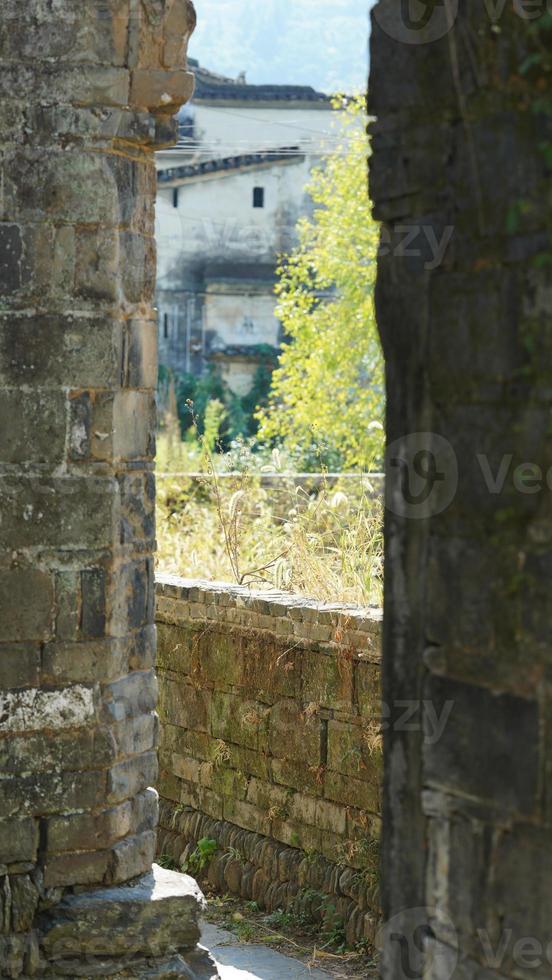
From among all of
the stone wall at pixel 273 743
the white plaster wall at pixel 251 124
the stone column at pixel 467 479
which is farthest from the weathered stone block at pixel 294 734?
the white plaster wall at pixel 251 124

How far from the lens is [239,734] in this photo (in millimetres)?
7449

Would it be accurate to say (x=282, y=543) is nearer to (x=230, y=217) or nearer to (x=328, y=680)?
(x=328, y=680)

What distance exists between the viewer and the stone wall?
6500mm

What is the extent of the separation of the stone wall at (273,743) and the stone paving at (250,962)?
30 cm

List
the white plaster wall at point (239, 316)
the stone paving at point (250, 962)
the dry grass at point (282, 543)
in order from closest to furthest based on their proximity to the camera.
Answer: the stone paving at point (250, 962) → the dry grass at point (282, 543) → the white plaster wall at point (239, 316)

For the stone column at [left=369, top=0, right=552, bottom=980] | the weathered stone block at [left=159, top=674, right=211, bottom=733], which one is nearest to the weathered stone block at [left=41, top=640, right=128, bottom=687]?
the weathered stone block at [left=159, top=674, right=211, bottom=733]

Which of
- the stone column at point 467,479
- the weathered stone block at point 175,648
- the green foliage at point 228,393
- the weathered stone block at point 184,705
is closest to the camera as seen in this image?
the stone column at point 467,479

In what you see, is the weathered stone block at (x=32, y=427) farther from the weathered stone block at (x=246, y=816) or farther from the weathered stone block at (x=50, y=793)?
the weathered stone block at (x=246, y=816)

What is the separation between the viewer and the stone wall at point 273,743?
650 cm

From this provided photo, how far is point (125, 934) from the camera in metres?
5.36

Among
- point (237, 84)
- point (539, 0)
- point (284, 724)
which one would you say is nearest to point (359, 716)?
point (284, 724)

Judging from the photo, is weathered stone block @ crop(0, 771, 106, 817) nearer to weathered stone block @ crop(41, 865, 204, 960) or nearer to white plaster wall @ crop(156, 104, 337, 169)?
weathered stone block @ crop(41, 865, 204, 960)

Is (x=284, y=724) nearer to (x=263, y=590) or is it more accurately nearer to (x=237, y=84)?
(x=263, y=590)

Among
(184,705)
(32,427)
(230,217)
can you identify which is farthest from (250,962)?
(230,217)
